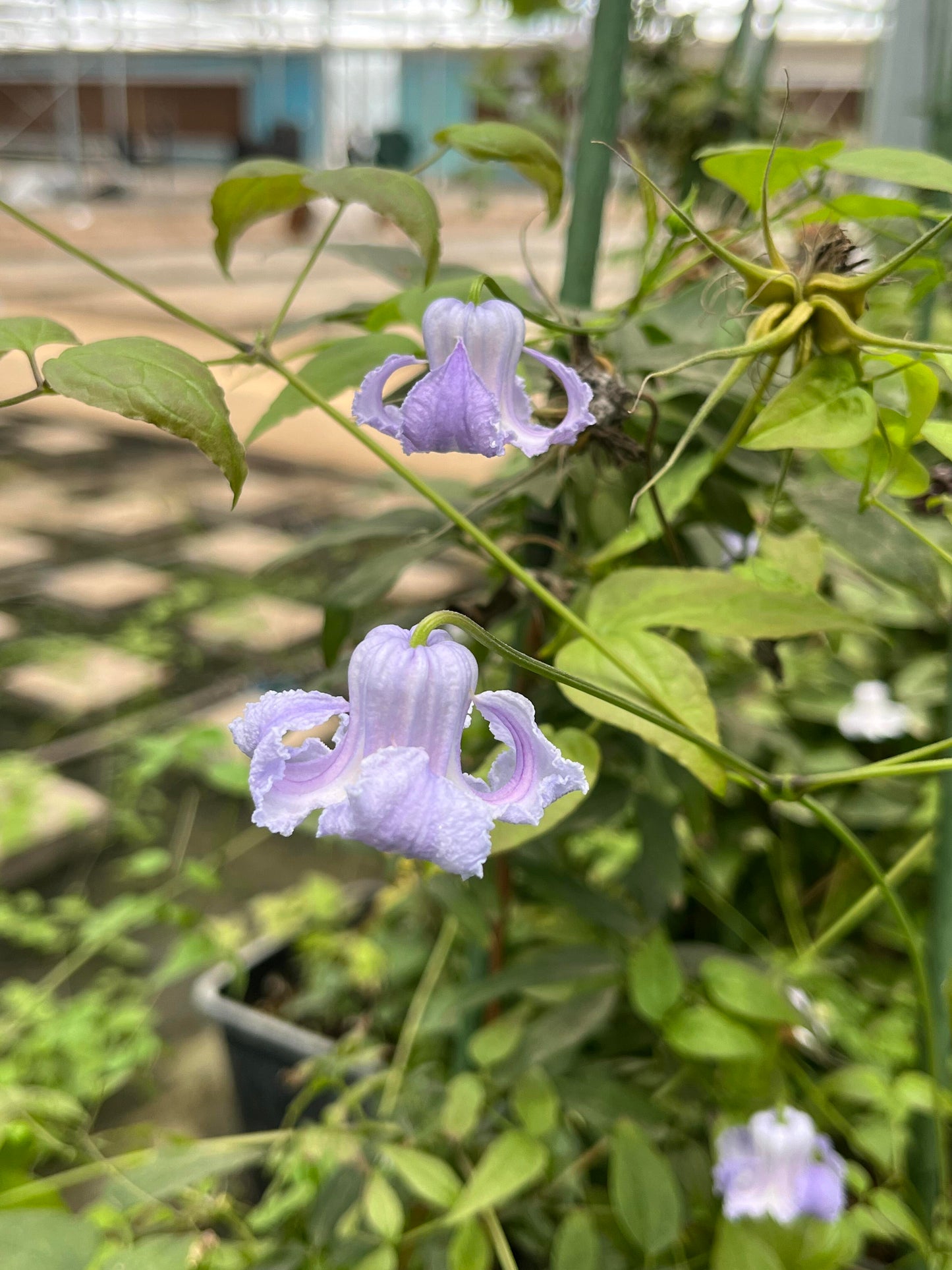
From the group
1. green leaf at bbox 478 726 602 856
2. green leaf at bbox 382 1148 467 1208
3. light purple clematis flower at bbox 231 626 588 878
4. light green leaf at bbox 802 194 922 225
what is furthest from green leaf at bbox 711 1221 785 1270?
light green leaf at bbox 802 194 922 225

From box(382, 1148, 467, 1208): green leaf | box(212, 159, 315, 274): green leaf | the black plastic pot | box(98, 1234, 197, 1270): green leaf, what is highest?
box(212, 159, 315, 274): green leaf

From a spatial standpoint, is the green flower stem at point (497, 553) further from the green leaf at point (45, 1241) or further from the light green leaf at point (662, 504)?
the green leaf at point (45, 1241)

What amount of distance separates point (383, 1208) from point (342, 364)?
0.39 m

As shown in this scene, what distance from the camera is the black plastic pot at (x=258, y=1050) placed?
80 cm

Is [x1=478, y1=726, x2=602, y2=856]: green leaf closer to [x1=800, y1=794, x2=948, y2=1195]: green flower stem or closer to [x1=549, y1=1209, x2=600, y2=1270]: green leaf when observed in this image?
[x1=800, y1=794, x2=948, y2=1195]: green flower stem

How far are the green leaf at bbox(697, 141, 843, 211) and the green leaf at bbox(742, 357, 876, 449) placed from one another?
0.09 m

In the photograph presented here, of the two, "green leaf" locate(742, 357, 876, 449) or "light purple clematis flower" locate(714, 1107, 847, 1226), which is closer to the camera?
"green leaf" locate(742, 357, 876, 449)

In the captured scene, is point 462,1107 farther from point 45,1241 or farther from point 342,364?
point 342,364

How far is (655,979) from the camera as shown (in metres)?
0.54

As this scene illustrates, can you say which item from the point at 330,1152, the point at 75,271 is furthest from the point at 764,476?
the point at 75,271

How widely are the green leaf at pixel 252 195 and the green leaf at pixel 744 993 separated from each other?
407mm

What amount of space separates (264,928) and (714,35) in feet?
3.97

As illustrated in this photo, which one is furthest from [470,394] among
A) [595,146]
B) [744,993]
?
[744,993]

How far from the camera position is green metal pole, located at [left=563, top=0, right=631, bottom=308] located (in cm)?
49
